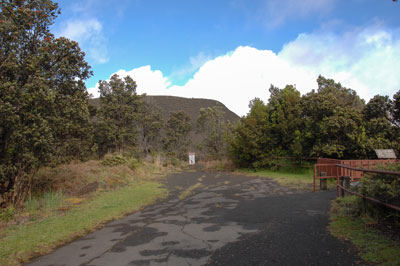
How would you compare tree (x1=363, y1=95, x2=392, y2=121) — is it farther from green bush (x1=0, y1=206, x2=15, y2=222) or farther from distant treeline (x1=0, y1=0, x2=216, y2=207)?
green bush (x1=0, y1=206, x2=15, y2=222)

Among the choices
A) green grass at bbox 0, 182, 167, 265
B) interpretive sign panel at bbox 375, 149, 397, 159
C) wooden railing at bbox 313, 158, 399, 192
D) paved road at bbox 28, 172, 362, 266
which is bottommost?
green grass at bbox 0, 182, 167, 265

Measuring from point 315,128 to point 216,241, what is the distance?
60.0ft

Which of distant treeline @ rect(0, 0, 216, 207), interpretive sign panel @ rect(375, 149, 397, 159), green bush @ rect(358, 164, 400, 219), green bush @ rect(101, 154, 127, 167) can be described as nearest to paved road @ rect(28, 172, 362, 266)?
green bush @ rect(358, 164, 400, 219)

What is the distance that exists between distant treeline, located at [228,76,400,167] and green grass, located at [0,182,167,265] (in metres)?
13.4

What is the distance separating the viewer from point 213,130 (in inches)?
1571

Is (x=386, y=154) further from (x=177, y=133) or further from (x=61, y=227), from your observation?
(x=177, y=133)

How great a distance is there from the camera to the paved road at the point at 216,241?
14.0ft

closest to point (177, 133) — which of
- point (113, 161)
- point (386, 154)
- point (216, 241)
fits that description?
point (113, 161)

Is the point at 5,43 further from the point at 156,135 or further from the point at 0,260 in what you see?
the point at 156,135

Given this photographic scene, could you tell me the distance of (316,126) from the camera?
21031 mm

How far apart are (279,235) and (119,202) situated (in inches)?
253

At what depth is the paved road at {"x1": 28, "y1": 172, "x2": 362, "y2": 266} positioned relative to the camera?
14.0ft

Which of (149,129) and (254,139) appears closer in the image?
(254,139)

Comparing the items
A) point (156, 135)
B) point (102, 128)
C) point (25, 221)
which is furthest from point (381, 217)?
point (156, 135)
